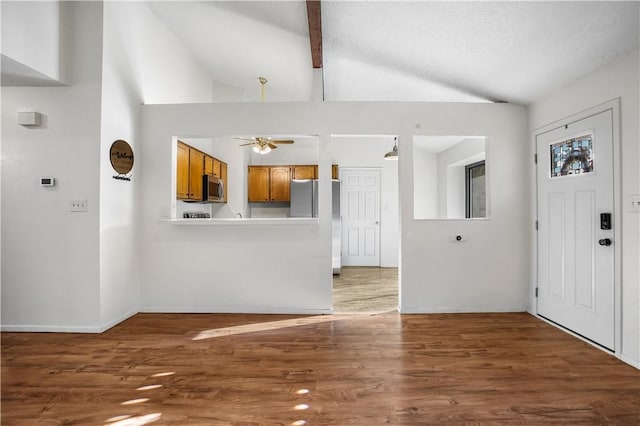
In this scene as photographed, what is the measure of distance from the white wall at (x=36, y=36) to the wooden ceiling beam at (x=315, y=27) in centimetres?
222

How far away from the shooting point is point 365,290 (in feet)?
15.1

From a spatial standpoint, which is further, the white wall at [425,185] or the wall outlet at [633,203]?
the white wall at [425,185]

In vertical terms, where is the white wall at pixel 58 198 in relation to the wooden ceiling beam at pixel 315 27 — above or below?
below

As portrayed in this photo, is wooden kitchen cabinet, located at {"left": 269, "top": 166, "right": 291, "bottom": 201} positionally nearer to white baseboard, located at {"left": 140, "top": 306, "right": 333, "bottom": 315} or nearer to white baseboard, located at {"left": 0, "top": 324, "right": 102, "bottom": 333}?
white baseboard, located at {"left": 140, "top": 306, "right": 333, "bottom": 315}

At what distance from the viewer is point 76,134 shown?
2.90 meters

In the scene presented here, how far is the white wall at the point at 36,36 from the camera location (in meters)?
2.33

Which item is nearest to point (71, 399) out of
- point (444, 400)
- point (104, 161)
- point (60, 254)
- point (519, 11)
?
point (60, 254)

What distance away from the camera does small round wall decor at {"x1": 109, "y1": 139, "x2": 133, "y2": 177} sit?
304 cm

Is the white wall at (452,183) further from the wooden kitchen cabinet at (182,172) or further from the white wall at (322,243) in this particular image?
the wooden kitchen cabinet at (182,172)

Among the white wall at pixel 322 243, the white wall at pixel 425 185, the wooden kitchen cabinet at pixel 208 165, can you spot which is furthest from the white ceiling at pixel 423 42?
the white wall at pixel 425 185

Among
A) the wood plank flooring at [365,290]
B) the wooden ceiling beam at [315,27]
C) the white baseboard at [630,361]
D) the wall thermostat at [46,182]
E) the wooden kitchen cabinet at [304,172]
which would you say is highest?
the wooden ceiling beam at [315,27]

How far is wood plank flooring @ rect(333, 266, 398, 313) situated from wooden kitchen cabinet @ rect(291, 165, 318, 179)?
6.53 feet

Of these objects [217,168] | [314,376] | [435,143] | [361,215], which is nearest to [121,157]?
[217,168]

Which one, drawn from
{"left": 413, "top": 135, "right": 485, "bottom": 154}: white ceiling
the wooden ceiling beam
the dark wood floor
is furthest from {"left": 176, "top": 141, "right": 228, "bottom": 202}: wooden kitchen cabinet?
{"left": 413, "top": 135, "right": 485, "bottom": 154}: white ceiling
